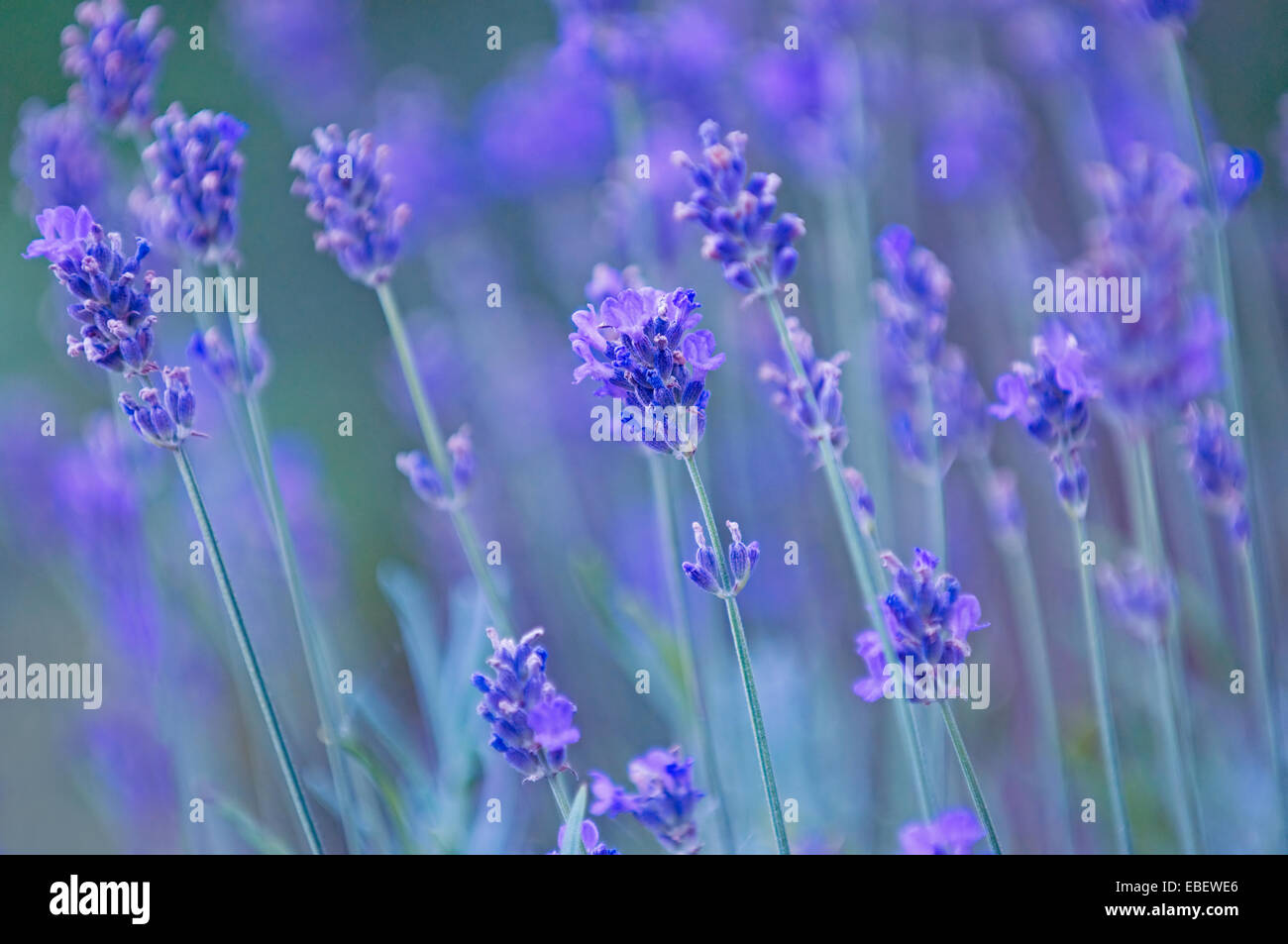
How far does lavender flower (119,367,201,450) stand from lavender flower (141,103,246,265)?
0.65 feet

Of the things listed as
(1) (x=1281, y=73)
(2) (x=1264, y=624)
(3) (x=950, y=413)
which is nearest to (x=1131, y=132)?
(1) (x=1281, y=73)

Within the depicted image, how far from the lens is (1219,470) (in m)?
1.21

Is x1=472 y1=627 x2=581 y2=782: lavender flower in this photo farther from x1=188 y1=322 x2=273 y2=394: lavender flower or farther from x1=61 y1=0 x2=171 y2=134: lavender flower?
x1=61 y1=0 x2=171 y2=134: lavender flower

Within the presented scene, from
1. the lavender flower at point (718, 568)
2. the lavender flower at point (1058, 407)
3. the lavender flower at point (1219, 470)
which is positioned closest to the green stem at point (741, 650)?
the lavender flower at point (718, 568)

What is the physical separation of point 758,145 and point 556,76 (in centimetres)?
37

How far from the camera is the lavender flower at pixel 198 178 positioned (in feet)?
3.85

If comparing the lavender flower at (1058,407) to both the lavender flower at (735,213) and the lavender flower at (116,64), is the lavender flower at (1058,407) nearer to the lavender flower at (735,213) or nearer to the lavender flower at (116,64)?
the lavender flower at (735,213)

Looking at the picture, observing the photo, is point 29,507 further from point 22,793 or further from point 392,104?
point 392,104

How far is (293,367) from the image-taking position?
6.09 feet

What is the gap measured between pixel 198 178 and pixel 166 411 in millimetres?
282

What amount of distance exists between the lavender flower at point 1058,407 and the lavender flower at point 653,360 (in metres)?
0.31

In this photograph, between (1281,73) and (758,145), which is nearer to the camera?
(1281,73)

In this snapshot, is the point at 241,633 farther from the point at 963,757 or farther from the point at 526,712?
the point at 963,757

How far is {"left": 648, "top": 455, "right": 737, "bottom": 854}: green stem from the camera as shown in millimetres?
1238
